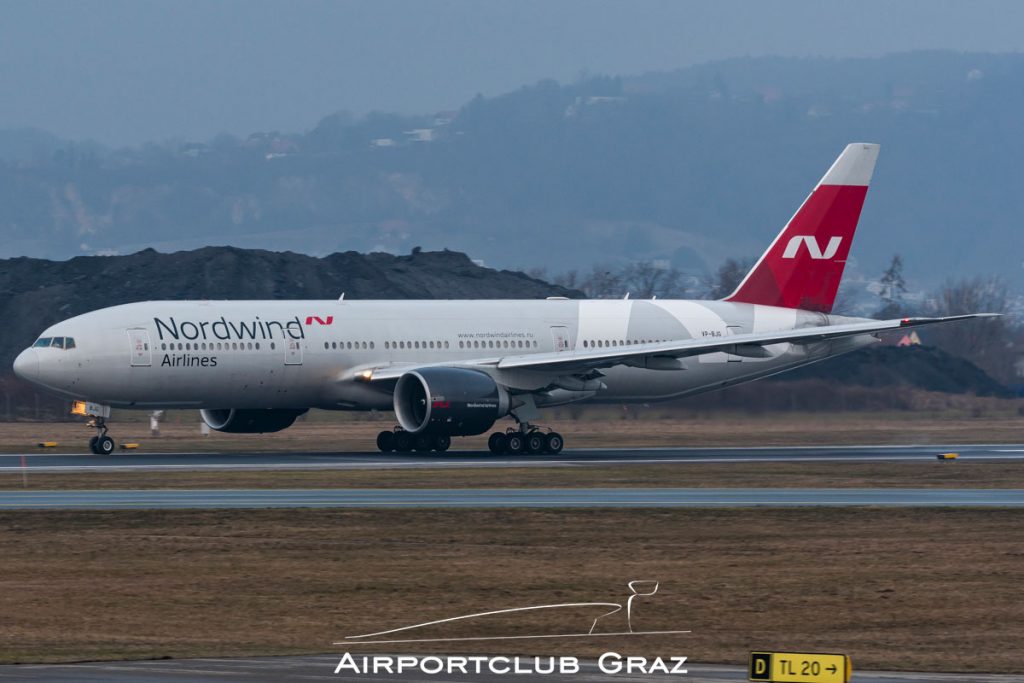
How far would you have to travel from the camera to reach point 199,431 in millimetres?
58688

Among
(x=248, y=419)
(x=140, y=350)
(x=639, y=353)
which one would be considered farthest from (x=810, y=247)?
(x=140, y=350)

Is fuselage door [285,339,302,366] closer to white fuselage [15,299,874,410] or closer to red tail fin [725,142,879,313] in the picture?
white fuselage [15,299,874,410]

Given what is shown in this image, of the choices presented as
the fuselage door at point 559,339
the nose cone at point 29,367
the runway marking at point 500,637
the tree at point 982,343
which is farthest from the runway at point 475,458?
the tree at point 982,343

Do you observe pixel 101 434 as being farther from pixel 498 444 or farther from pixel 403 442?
pixel 498 444

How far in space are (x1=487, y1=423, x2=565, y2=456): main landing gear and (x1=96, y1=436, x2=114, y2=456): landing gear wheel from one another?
1009cm

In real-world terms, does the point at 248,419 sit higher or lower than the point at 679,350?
lower

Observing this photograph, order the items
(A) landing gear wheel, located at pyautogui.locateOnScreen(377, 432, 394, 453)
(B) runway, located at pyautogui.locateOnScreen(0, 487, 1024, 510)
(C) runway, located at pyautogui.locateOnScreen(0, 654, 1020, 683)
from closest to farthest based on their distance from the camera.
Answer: (C) runway, located at pyautogui.locateOnScreen(0, 654, 1020, 683) → (B) runway, located at pyautogui.locateOnScreen(0, 487, 1024, 510) → (A) landing gear wheel, located at pyautogui.locateOnScreen(377, 432, 394, 453)

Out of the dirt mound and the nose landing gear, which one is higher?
the dirt mound

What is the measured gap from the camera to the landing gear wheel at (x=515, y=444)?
146ft

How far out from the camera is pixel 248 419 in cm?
4669

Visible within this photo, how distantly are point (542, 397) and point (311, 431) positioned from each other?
52.8 ft

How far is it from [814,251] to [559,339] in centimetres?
906

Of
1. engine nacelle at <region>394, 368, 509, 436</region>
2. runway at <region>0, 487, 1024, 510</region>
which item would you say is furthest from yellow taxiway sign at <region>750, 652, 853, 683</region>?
engine nacelle at <region>394, 368, 509, 436</region>

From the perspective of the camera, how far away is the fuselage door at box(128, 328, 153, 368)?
42.2 meters
